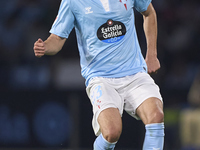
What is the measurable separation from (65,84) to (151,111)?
5256 mm

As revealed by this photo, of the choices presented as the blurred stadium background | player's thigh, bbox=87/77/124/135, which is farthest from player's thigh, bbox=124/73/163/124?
the blurred stadium background

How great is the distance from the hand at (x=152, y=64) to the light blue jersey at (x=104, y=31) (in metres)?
0.29

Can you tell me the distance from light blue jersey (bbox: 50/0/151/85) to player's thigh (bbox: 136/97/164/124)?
1.39 feet

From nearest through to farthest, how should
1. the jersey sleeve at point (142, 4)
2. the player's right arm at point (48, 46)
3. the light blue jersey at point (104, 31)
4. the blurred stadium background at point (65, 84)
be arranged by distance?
the player's right arm at point (48, 46)
the light blue jersey at point (104, 31)
the jersey sleeve at point (142, 4)
the blurred stadium background at point (65, 84)

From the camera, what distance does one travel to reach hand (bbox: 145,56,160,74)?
5148 millimetres

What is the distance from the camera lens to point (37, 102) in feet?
28.3

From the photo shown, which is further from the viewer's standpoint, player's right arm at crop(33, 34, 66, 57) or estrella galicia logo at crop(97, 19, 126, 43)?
estrella galicia logo at crop(97, 19, 126, 43)

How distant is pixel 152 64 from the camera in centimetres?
517

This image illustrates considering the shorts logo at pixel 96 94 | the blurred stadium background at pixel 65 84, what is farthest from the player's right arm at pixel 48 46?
the blurred stadium background at pixel 65 84

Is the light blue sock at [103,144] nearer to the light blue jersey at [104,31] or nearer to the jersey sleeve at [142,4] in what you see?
the light blue jersey at [104,31]

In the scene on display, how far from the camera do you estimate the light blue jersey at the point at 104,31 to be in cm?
479

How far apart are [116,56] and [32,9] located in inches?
248

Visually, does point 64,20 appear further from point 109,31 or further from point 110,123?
point 110,123

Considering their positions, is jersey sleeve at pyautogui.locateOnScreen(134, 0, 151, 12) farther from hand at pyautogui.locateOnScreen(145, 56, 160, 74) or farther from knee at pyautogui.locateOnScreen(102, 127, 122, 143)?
knee at pyautogui.locateOnScreen(102, 127, 122, 143)
